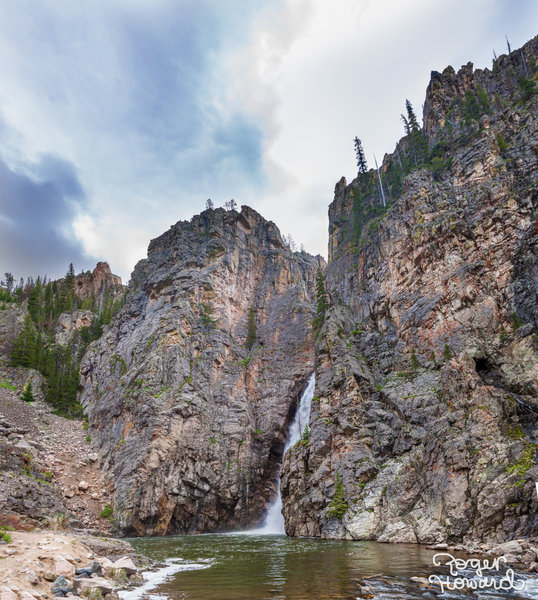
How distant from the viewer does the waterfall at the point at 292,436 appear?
48219mm

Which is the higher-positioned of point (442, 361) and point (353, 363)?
point (353, 363)

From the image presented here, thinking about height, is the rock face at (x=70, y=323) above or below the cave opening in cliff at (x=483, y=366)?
above

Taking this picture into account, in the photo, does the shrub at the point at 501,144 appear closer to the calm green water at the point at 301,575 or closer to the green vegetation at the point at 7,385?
the calm green water at the point at 301,575

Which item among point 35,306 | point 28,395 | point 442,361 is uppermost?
point 35,306

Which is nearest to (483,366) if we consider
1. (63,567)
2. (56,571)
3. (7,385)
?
(63,567)

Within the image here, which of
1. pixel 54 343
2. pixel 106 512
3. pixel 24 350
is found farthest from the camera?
pixel 54 343

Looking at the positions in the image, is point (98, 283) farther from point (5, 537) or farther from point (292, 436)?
point (5, 537)

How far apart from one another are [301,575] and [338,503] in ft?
70.5

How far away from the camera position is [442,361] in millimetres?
40625

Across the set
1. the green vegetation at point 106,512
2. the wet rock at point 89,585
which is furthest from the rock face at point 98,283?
the wet rock at point 89,585

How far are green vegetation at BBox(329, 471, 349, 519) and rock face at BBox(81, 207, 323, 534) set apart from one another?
18925mm

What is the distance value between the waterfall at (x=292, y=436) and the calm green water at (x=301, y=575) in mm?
25395

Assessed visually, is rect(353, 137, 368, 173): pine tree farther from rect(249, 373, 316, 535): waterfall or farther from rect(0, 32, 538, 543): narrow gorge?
rect(249, 373, 316, 535): waterfall

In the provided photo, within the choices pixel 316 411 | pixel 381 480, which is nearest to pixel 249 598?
pixel 381 480
